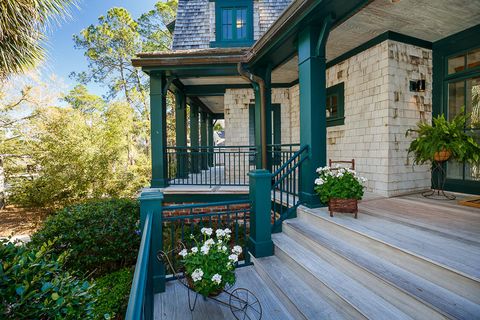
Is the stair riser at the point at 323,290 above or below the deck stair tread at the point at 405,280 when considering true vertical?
below

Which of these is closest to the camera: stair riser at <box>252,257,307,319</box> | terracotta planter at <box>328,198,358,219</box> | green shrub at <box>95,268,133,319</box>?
stair riser at <box>252,257,307,319</box>

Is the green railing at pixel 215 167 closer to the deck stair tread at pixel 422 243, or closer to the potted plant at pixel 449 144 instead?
the deck stair tread at pixel 422 243

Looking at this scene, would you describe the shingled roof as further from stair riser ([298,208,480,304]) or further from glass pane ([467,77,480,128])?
stair riser ([298,208,480,304])

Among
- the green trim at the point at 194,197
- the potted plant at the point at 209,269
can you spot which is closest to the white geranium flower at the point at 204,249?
the potted plant at the point at 209,269

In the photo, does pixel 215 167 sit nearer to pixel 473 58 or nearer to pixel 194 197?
pixel 194 197

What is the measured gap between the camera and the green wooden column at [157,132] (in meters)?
5.19

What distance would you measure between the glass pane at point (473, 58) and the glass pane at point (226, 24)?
5.48 m

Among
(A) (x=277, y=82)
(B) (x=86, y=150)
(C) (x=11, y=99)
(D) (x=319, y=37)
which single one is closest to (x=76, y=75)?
(C) (x=11, y=99)

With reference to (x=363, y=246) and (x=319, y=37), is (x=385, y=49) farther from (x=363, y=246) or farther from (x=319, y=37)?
(x=363, y=246)

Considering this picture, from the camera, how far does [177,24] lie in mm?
7336

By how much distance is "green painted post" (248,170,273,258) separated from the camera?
2904mm

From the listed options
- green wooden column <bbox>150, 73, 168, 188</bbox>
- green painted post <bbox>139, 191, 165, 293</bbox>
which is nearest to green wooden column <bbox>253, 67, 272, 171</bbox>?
green wooden column <bbox>150, 73, 168, 188</bbox>

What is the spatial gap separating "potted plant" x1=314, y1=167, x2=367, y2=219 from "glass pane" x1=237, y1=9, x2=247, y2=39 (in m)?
5.66

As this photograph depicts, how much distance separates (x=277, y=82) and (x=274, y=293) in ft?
19.2
